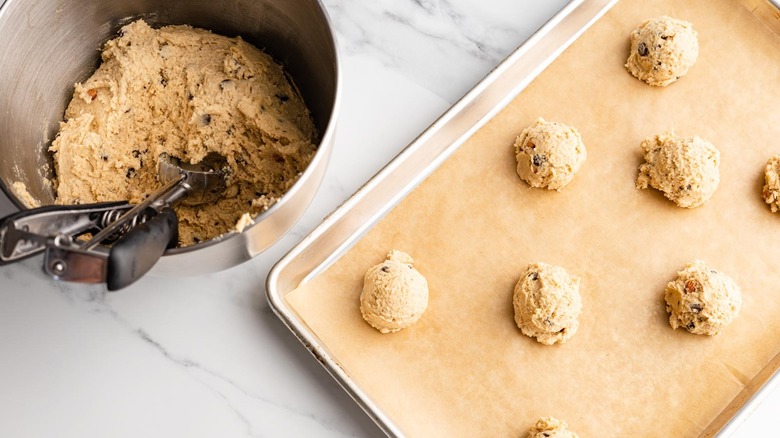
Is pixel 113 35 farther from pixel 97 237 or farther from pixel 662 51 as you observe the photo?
pixel 662 51

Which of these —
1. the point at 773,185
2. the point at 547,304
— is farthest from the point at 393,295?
the point at 773,185

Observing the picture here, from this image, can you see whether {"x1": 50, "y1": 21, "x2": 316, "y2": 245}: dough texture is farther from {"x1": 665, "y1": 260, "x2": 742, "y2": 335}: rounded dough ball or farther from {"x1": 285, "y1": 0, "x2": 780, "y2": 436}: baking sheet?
{"x1": 665, "y1": 260, "x2": 742, "y2": 335}: rounded dough ball

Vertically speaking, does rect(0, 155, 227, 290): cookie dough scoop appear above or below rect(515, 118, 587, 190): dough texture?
below

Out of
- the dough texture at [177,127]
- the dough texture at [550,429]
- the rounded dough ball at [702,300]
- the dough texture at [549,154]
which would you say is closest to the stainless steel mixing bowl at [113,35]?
the dough texture at [177,127]

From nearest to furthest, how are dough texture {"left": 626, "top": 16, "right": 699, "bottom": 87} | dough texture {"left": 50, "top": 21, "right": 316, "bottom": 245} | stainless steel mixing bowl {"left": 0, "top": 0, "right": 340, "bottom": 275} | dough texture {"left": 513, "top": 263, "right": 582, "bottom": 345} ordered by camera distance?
stainless steel mixing bowl {"left": 0, "top": 0, "right": 340, "bottom": 275}
dough texture {"left": 50, "top": 21, "right": 316, "bottom": 245}
dough texture {"left": 513, "top": 263, "right": 582, "bottom": 345}
dough texture {"left": 626, "top": 16, "right": 699, "bottom": 87}

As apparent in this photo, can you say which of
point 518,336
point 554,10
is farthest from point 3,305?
point 554,10

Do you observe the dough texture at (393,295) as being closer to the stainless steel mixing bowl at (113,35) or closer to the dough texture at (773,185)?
the stainless steel mixing bowl at (113,35)

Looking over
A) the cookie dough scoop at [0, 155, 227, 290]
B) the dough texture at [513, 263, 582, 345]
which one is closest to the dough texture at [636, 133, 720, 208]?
the dough texture at [513, 263, 582, 345]
